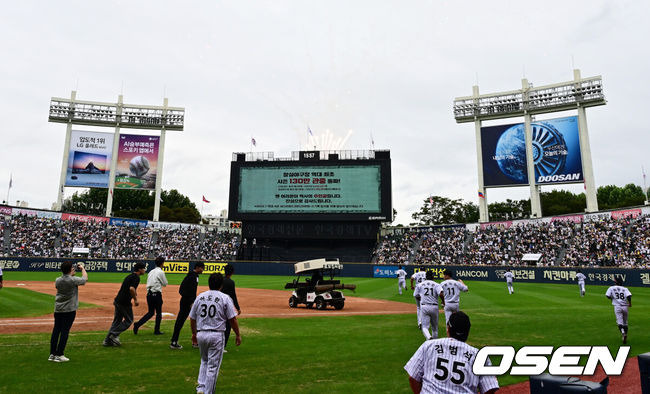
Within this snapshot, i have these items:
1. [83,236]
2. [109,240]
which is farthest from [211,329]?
[83,236]

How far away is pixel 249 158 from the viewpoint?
187 feet

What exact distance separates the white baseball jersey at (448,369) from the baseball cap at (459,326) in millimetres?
61

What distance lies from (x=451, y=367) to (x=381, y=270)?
43886 millimetres

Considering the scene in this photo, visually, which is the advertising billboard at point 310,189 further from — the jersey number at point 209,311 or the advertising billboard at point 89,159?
the jersey number at point 209,311

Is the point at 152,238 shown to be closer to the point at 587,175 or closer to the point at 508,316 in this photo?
the point at 508,316

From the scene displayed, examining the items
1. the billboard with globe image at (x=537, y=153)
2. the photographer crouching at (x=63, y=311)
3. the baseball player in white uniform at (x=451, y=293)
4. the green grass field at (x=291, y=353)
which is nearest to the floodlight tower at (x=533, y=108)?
the billboard with globe image at (x=537, y=153)

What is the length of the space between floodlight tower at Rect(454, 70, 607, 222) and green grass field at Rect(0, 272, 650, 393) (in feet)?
119

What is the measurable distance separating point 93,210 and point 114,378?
123473mm

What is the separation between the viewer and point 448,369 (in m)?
3.90

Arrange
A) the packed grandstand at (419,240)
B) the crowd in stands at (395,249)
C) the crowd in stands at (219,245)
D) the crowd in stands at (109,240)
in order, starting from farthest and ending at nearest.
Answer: the crowd in stands at (219,245) < the crowd in stands at (395,249) < the crowd in stands at (109,240) < the packed grandstand at (419,240)

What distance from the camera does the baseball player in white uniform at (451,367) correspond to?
385 cm

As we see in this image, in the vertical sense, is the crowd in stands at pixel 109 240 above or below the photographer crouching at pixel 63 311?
above

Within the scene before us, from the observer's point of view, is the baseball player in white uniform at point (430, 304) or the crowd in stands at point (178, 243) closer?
the baseball player in white uniform at point (430, 304)

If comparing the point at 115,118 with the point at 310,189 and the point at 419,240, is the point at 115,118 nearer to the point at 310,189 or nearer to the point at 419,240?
the point at 310,189
